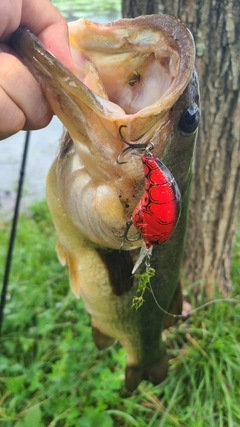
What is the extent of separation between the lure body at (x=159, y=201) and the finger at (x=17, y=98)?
0.28 m

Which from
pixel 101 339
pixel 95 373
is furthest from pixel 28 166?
pixel 101 339

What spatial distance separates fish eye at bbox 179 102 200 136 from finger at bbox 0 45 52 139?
340 millimetres

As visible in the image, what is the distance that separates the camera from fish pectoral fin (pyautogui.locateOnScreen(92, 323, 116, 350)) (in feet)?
5.20

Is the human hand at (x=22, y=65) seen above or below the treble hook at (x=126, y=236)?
above

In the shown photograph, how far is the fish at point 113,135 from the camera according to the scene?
95 cm

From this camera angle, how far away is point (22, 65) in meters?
0.88

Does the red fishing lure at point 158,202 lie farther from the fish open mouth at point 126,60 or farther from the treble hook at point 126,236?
the fish open mouth at point 126,60

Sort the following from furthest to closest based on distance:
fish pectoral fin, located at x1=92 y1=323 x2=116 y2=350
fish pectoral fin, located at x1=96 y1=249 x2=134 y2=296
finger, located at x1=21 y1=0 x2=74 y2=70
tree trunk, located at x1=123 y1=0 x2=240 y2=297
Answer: tree trunk, located at x1=123 y1=0 x2=240 y2=297 → fish pectoral fin, located at x1=92 y1=323 x2=116 y2=350 → fish pectoral fin, located at x1=96 y1=249 x2=134 y2=296 → finger, located at x1=21 y1=0 x2=74 y2=70

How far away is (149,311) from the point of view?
58.6 inches

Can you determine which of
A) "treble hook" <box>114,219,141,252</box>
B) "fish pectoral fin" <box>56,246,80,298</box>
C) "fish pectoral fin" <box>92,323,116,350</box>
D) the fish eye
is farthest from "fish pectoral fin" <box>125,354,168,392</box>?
the fish eye

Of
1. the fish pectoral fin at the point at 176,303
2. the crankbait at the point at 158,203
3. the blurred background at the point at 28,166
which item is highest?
the crankbait at the point at 158,203

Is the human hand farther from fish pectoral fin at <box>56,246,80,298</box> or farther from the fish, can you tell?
fish pectoral fin at <box>56,246,80,298</box>

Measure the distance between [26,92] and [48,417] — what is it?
177cm

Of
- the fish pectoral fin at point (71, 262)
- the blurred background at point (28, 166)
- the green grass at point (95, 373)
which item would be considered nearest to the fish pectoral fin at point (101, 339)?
the fish pectoral fin at point (71, 262)
